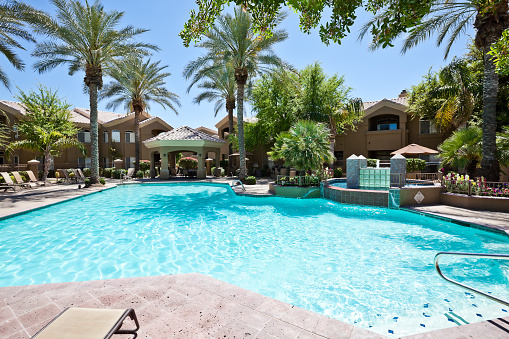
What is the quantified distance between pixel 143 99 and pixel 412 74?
96.1 feet

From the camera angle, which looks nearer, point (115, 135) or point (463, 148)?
point (463, 148)

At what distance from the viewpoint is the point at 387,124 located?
29.8 m

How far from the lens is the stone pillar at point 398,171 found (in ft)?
40.6

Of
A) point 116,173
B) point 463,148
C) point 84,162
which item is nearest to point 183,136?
point 116,173

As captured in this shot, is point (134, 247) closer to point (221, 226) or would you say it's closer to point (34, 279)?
point (34, 279)

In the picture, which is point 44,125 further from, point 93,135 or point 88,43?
point 88,43

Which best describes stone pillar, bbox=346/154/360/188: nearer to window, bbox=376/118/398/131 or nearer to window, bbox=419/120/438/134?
window, bbox=419/120/438/134

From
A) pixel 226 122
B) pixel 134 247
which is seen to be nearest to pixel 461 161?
pixel 134 247

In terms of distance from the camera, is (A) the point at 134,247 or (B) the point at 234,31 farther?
(B) the point at 234,31

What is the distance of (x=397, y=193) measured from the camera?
11.6 m

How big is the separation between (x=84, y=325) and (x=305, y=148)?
13972 millimetres

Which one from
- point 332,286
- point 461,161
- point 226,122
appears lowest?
point 332,286

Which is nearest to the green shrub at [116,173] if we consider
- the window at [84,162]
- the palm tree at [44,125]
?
the palm tree at [44,125]

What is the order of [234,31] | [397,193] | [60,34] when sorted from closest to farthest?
[397,193] < [60,34] < [234,31]
